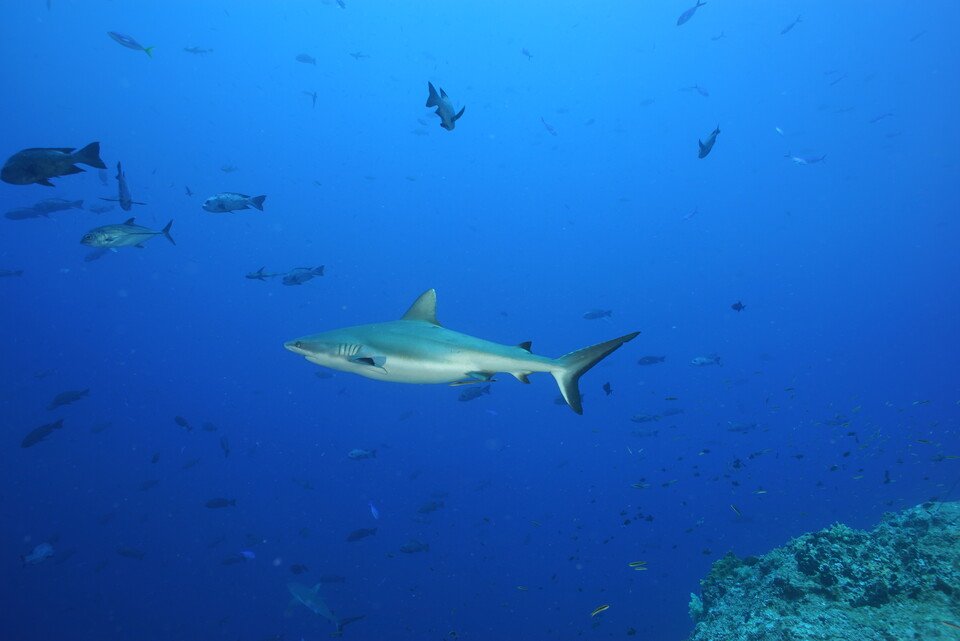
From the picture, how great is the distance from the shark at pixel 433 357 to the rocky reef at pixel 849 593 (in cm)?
361

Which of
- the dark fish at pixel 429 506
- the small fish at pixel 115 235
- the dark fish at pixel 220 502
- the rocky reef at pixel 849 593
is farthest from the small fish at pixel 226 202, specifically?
the rocky reef at pixel 849 593

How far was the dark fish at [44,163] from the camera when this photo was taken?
5.29m

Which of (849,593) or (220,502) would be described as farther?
(220,502)

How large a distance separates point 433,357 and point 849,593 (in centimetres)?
548

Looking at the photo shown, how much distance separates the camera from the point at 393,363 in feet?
12.6

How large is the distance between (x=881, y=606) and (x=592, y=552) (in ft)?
135

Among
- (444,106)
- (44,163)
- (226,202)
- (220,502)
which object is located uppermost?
(444,106)

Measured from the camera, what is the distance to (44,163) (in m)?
5.36

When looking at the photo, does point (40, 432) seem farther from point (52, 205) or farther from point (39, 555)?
point (52, 205)

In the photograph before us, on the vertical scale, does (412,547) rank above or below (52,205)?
below

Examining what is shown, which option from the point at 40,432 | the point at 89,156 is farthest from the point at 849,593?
the point at 40,432

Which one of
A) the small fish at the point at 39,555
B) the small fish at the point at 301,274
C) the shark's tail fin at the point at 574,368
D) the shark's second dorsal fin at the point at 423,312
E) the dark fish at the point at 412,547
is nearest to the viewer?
the shark's tail fin at the point at 574,368

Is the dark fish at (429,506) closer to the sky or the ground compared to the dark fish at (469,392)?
closer to the ground

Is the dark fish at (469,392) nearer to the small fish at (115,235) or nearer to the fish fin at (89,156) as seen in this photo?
the small fish at (115,235)
